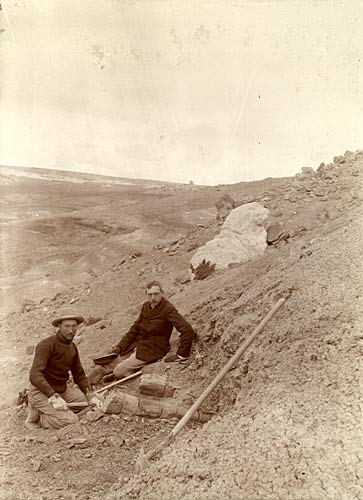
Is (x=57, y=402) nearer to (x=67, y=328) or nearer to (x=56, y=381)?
(x=56, y=381)

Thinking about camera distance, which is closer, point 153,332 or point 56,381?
point 56,381

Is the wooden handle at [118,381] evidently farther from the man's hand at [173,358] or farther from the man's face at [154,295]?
the man's face at [154,295]

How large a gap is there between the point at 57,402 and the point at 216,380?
62.3 inches

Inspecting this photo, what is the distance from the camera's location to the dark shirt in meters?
4.70

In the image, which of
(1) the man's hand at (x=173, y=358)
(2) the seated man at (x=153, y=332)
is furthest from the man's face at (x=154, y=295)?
(1) the man's hand at (x=173, y=358)

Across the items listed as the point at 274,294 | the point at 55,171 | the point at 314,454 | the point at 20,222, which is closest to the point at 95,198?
the point at 20,222

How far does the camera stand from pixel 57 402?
471 cm

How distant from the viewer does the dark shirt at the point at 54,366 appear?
15.4ft

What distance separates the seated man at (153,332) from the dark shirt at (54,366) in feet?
2.12

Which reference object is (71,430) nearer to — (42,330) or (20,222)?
(42,330)

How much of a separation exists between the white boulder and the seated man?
10.4 feet

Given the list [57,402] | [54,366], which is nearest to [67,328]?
[54,366]

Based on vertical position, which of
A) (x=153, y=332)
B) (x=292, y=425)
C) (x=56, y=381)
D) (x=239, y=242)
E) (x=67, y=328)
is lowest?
(x=292, y=425)

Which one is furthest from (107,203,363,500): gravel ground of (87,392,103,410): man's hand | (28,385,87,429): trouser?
(28,385,87,429): trouser
